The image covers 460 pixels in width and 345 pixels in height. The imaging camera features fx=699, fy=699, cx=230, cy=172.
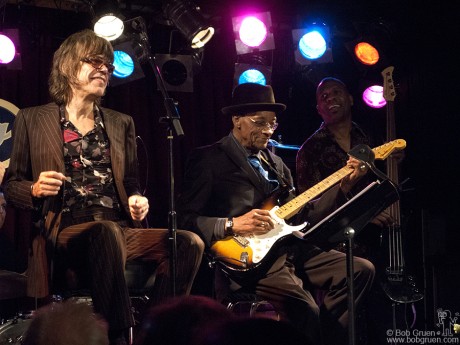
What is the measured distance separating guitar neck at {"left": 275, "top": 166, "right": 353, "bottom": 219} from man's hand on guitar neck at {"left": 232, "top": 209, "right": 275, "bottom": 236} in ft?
0.47

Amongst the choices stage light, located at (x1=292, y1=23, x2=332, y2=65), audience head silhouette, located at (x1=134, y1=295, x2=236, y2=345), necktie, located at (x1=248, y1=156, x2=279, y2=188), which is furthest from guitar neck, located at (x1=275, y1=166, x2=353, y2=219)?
audience head silhouette, located at (x1=134, y1=295, x2=236, y2=345)

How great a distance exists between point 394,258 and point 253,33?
255cm

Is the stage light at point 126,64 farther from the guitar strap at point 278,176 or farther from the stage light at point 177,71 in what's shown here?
the guitar strap at point 278,176

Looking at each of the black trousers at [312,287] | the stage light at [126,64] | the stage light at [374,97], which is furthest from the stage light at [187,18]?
the stage light at [374,97]

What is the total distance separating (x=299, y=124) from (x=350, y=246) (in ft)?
11.6

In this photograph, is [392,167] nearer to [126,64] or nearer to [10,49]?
[126,64]

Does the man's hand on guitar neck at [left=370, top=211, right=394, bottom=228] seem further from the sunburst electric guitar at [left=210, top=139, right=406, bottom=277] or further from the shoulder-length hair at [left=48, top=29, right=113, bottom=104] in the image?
the shoulder-length hair at [left=48, top=29, right=113, bottom=104]

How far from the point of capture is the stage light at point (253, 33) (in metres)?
6.75

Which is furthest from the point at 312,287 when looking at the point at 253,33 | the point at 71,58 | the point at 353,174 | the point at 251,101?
the point at 253,33

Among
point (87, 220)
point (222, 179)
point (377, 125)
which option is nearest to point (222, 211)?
point (222, 179)

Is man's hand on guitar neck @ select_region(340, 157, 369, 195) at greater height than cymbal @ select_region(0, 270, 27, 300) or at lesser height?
greater

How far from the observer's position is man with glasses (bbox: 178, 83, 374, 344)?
459 cm

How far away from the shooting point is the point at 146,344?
4.78 ft

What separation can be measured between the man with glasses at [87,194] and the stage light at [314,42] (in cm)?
283
